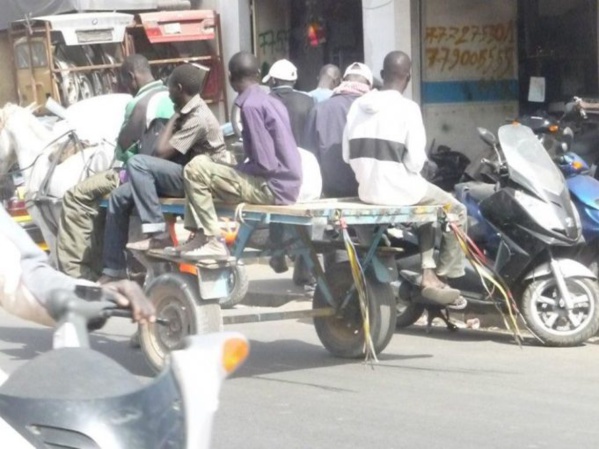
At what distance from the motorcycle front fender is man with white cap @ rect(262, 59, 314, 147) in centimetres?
272

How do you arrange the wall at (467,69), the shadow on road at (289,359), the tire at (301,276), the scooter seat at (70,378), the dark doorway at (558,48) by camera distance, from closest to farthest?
1. the scooter seat at (70,378)
2. the shadow on road at (289,359)
3. the tire at (301,276)
4. the dark doorway at (558,48)
5. the wall at (467,69)

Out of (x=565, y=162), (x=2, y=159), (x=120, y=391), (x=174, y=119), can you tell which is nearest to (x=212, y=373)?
(x=120, y=391)

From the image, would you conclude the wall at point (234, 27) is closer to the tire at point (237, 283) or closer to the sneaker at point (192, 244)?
the tire at point (237, 283)

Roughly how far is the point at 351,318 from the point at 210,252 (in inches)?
46.8

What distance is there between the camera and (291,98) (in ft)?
35.2

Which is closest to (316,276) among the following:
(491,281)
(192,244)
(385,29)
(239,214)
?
(239,214)

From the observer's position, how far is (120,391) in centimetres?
267

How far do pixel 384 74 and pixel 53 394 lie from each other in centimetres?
592

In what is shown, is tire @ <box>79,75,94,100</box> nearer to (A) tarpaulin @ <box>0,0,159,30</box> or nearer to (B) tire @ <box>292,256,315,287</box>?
(A) tarpaulin @ <box>0,0,159,30</box>

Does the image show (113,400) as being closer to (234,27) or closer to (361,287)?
(361,287)

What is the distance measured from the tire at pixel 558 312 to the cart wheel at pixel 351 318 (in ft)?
3.31

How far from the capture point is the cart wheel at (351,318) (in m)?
7.97

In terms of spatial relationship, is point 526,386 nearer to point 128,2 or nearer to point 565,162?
point 565,162

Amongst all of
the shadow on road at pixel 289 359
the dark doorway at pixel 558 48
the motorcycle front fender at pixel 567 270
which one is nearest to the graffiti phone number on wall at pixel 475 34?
the dark doorway at pixel 558 48
